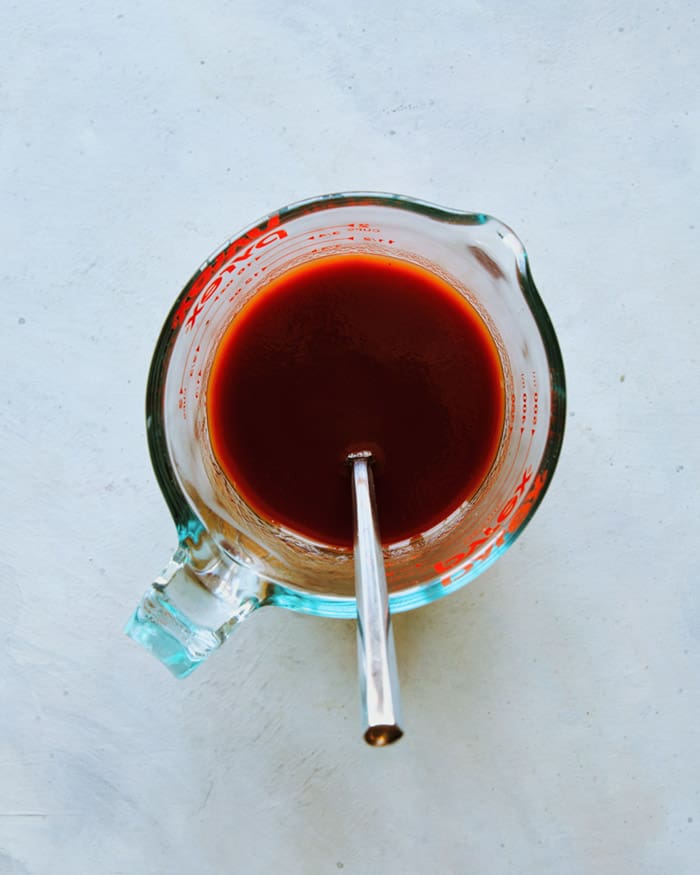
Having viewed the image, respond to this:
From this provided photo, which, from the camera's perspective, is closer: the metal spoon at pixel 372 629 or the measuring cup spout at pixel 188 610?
the metal spoon at pixel 372 629

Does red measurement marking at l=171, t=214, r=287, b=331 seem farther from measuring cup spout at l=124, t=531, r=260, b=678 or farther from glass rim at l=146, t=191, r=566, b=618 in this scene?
measuring cup spout at l=124, t=531, r=260, b=678

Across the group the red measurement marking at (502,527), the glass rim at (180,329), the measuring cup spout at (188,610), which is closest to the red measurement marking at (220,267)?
the glass rim at (180,329)

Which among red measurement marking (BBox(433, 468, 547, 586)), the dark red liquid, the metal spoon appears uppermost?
the dark red liquid

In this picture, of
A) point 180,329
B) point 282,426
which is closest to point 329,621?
point 282,426

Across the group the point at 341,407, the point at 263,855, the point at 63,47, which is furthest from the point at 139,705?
the point at 63,47

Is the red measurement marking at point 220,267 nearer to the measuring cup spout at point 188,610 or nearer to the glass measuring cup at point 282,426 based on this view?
the glass measuring cup at point 282,426

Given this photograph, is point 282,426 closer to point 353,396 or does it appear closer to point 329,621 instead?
point 353,396

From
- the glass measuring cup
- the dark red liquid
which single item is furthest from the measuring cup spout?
the dark red liquid
